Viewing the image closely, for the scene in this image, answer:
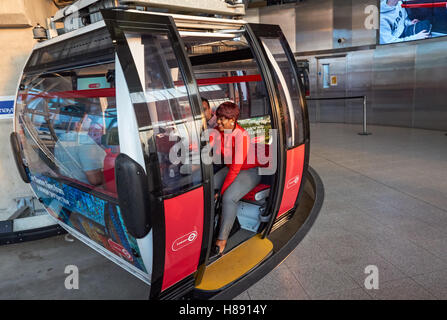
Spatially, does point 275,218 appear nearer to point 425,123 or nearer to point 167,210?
point 167,210

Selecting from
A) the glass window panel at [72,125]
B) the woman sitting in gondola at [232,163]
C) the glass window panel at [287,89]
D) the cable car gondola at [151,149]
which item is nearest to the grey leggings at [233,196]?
the woman sitting in gondola at [232,163]

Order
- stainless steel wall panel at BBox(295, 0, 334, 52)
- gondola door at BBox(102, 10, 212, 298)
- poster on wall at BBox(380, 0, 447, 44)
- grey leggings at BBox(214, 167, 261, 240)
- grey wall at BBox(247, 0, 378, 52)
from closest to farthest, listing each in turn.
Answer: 1. gondola door at BBox(102, 10, 212, 298)
2. grey leggings at BBox(214, 167, 261, 240)
3. poster on wall at BBox(380, 0, 447, 44)
4. grey wall at BBox(247, 0, 378, 52)
5. stainless steel wall panel at BBox(295, 0, 334, 52)

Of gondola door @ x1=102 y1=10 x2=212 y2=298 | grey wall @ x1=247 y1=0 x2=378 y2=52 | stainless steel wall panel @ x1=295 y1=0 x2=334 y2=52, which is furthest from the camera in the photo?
stainless steel wall panel @ x1=295 y1=0 x2=334 y2=52

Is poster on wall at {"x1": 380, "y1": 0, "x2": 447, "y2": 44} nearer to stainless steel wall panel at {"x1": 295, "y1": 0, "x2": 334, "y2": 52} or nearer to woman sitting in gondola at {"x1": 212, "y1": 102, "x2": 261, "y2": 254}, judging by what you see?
stainless steel wall panel at {"x1": 295, "y1": 0, "x2": 334, "y2": 52}

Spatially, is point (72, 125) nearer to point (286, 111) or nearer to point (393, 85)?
point (286, 111)

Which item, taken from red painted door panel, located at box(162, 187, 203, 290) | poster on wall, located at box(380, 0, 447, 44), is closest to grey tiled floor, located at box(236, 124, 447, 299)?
red painted door panel, located at box(162, 187, 203, 290)

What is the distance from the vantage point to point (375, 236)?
3123mm

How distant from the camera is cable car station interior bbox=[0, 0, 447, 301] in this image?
A: 76.1 inches

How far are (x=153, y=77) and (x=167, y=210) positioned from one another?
0.77 metres

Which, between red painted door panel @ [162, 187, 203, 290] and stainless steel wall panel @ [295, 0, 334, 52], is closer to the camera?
red painted door panel @ [162, 187, 203, 290]

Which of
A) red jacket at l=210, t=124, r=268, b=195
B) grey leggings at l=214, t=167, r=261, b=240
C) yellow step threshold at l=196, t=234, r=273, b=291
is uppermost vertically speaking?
red jacket at l=210, t=124, r=268, b=195

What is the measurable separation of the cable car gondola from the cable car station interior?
0.01 m

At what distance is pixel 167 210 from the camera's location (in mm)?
1920

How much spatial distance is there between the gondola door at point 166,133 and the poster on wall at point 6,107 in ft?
8.91
